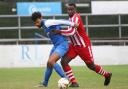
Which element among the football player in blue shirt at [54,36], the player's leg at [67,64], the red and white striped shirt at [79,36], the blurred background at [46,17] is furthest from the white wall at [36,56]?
the football player in blue shirt at [54,36]

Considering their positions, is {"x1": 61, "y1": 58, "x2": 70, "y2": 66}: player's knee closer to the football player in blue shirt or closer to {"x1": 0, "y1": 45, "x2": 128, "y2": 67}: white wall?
the football player in blue shirt

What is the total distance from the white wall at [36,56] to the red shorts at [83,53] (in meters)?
13.1

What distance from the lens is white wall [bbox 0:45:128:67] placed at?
92.7ft

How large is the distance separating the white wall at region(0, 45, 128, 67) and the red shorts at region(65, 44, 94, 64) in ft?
43.1

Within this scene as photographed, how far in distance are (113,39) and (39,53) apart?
5.91m

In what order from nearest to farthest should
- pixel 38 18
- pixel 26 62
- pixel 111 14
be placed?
1. pixel 38 18
2. pixel 26 62
3. pixel 111 14

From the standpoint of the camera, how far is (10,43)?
31.2m

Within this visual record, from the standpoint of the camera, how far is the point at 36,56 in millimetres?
28344

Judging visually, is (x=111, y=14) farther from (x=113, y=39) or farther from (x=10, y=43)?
(x=10, y=43)

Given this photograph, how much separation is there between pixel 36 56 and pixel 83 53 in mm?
13595

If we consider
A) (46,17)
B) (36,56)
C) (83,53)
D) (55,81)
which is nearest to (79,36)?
(83,53)

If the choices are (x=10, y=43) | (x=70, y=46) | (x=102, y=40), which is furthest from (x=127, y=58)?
(x=70, y=46)

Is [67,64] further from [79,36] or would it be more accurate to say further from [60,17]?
[60,17]

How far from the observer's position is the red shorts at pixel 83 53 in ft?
48.6
